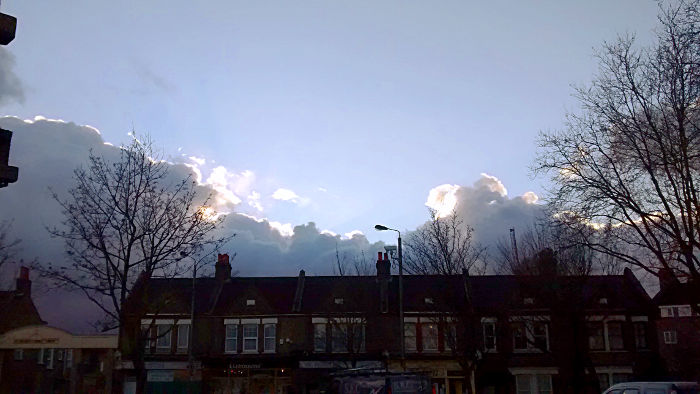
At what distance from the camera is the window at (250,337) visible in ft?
150

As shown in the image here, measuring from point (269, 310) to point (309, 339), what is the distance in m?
3.42

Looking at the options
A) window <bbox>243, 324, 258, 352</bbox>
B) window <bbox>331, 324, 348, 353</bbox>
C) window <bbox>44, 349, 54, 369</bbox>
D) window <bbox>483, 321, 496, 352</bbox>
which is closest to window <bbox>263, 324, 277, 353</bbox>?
window <bbox>243, 324, 258, 352</bbox>

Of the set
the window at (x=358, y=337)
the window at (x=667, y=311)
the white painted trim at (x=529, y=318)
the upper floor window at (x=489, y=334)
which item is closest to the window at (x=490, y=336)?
the upper floor window at (x=489, y=334)

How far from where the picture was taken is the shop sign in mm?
44844

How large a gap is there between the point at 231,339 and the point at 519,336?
19.5 m

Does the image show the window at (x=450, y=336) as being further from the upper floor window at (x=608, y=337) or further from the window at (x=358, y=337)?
the upper floor window at (x=608, y=337)

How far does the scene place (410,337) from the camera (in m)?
45.5

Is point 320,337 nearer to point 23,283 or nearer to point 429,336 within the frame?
point 429,336

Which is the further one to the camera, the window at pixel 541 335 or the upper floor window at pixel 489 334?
the upper floor window at pixel 489 334

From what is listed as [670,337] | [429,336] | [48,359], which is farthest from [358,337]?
[670,337]

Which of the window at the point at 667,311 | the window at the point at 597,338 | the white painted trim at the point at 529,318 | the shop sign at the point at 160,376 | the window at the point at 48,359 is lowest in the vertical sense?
the shop sign at the point at 160,376

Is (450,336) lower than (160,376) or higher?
higher

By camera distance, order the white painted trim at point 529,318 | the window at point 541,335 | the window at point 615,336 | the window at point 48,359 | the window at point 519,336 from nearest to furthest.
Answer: the white painted trim at point 529,318
the window at point 519,336
the window at point 541,335
the window at point 615,336
the window at point 48,359

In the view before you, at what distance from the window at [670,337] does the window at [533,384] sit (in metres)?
27.9
